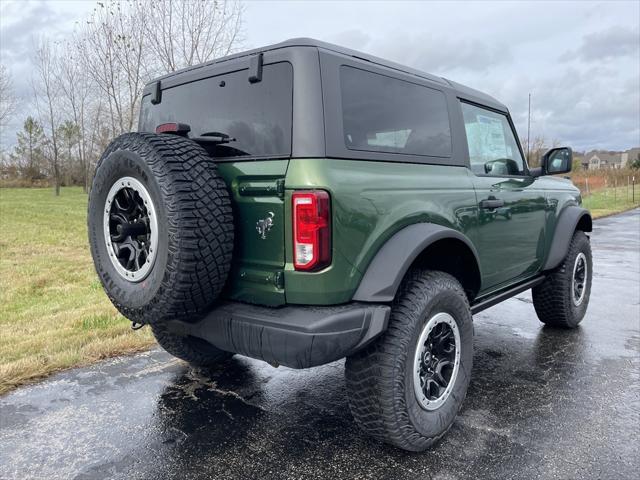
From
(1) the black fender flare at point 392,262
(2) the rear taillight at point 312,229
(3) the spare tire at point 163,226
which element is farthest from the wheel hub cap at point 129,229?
(1) the black fender flare at point 392,262

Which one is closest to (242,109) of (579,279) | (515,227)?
(515,227)

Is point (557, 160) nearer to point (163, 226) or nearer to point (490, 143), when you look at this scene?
point (490, 143)

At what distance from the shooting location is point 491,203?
3.27 metres

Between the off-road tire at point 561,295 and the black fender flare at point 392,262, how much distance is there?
244 cm

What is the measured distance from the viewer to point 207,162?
2.35m

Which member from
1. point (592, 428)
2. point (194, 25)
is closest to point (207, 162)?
point (592, 428)

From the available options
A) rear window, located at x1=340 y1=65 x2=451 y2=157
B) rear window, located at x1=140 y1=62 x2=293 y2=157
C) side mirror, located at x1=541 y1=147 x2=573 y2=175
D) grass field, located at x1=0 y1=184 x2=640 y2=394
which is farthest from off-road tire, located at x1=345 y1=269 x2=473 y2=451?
grass field, located at x1=0 y1=184 x2=640 y2=394

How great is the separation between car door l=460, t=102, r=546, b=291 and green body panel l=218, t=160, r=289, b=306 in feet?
4.86

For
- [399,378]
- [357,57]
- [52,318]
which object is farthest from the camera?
[52,318]

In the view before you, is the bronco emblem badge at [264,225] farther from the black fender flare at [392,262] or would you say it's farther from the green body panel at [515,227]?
the green body panel at [515,227]

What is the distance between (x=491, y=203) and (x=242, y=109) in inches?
69.3

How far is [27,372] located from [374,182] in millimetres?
2886

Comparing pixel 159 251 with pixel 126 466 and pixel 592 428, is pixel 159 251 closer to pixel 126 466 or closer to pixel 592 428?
pixel 126 466

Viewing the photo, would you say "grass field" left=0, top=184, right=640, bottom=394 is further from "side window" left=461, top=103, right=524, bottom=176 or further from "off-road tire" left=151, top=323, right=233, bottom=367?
"side window" left=461, top=103, right=524, bottom=176
